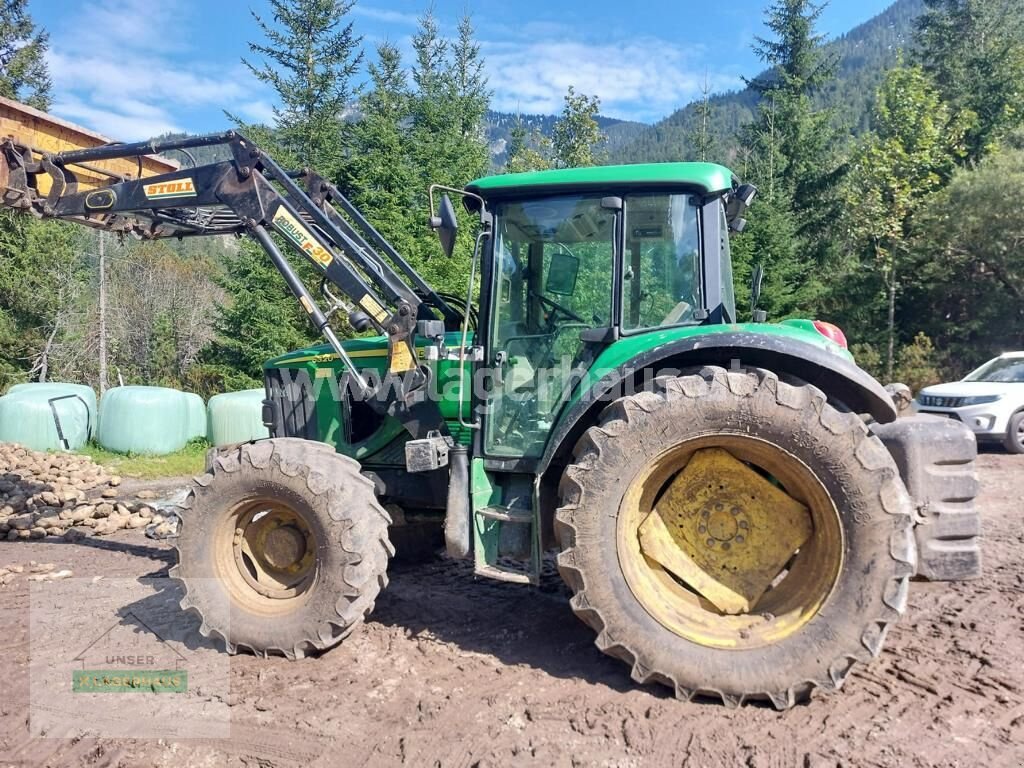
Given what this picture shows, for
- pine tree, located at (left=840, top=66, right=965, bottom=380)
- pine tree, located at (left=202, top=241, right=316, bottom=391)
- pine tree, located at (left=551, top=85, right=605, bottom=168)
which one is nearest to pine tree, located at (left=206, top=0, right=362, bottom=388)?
pine tree, located at (left=202, top=241, right=316, bottom=391)

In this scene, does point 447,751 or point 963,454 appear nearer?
point 447,751

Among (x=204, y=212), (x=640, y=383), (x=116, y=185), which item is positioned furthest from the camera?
(x=204, y=212)

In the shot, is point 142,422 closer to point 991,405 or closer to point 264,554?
point 264,554

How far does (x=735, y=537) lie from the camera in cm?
368

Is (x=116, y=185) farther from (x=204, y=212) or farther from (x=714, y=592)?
(x=714, y=592)

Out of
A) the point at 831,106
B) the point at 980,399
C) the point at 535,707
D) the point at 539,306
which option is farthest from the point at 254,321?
the point at 831,106

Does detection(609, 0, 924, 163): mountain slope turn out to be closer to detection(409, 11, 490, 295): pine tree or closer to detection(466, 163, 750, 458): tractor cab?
detection(409, 11, 490, 295): pine tree

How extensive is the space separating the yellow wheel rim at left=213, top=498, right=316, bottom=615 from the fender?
154 centimetres

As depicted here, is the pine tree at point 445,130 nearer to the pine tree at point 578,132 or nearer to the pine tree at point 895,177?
the pine tree at point 578,132

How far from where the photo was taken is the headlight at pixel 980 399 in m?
10.8

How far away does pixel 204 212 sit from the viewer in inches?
212

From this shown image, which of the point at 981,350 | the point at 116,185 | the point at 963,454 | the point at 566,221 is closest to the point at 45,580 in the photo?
the point at 116,185

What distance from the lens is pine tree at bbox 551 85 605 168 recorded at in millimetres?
25578

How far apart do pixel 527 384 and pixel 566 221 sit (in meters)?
0.94
